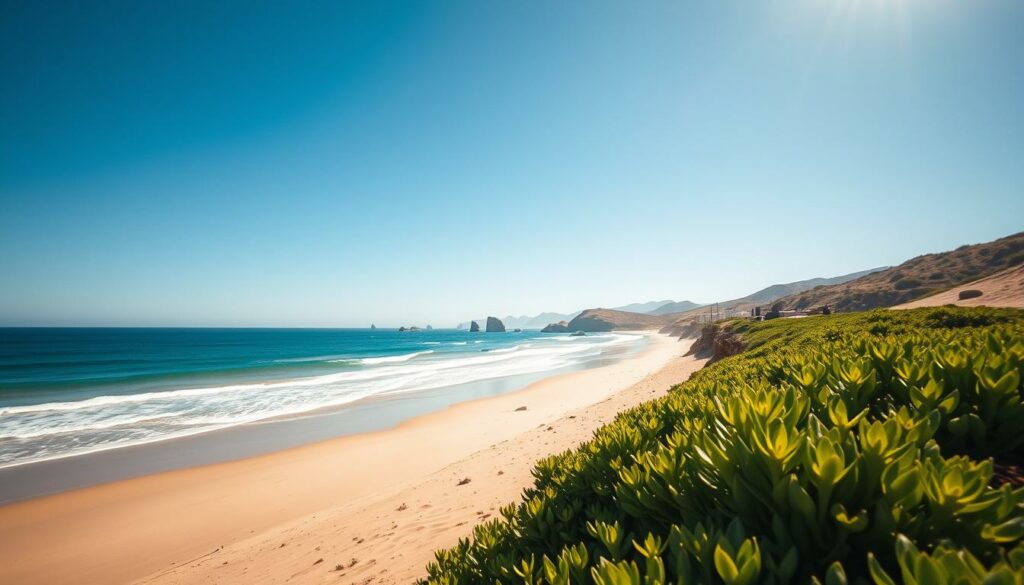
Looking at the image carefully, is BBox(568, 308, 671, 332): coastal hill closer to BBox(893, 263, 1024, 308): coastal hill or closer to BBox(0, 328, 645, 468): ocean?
BBox(893, 263, 1024, 308): coastal hill

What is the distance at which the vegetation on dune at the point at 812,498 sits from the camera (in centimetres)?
127

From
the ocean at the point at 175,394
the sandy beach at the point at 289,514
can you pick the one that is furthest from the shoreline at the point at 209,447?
the sandy beach at the point at 289,514

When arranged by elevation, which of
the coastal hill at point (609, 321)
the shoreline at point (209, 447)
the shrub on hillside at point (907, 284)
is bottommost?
the coastal hill at point (609, 321)

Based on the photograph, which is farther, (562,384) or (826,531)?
(562,384)

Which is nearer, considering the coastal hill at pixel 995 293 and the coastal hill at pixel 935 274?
the coastal hill at pixel 995 293

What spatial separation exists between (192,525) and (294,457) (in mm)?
3824

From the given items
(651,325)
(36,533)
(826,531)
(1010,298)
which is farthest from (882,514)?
(651,325)

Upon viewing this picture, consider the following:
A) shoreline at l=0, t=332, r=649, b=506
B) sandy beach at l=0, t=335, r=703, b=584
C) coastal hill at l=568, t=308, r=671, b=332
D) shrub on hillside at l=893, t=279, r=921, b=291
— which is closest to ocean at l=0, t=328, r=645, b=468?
shoreline at l=0, t=332, r=649, b=506

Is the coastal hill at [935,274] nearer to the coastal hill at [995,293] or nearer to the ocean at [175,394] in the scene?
the coastal hill at [995,293]

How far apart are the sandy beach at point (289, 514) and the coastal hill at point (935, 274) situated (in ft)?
155

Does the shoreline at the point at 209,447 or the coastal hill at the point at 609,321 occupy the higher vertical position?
the shoreline at the point at 209,447

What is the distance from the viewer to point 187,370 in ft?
111

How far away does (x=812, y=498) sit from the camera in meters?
1.49

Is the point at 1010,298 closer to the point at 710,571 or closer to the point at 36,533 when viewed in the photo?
the point at 710,571
